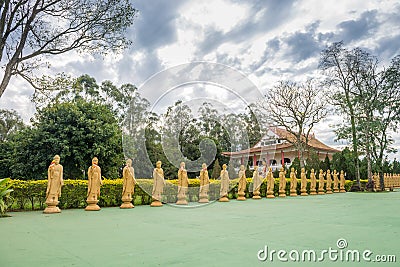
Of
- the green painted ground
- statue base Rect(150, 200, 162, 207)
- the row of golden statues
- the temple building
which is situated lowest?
statue base Rect(150, 200, 162, 207)

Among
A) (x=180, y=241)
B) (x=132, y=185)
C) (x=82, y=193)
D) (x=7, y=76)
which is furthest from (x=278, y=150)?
(x=180, y=241)

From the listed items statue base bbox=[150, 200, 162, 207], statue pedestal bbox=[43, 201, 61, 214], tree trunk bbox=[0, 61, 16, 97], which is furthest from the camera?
statue base bbox=[150, 200, 162, 207]

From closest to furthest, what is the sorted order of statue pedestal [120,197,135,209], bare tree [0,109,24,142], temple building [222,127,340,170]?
statue pedestal [120,197,135,209] → temple building [222,127,340,170] → bare tree [0,109,24,142]

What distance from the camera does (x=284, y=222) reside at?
5.55 metres

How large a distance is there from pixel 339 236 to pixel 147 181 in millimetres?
7414

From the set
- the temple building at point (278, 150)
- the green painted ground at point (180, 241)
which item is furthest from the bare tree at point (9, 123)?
the green painted ground at point (180, 241)

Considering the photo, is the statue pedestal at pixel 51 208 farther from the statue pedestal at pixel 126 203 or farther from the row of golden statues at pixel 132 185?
the statue pedestal at pixel 126 203

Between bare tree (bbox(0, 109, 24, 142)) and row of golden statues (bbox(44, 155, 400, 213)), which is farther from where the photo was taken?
bare tree (bbox(0, 109, 24, 142))

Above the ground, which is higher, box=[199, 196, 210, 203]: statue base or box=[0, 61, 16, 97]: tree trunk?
box=[0, 61, 16, 97]: tree trunk

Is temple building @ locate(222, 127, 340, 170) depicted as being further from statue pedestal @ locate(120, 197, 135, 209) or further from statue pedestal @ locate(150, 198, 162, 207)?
statue pedestal @ locate(120, 197, 135, 209)

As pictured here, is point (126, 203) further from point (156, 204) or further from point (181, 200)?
point (181, 200)

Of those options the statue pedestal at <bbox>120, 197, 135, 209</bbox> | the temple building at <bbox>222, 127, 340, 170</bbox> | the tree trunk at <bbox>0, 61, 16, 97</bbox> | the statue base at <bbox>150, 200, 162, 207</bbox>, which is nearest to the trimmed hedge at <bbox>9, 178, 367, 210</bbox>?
the statue pedestal at <bbox>120, 197, 135, 209</bbox>

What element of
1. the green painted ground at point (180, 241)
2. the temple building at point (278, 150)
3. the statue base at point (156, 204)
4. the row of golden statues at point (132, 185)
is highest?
the temple building at point (278, 150)

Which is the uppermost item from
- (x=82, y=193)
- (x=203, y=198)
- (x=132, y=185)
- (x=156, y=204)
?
(x=132, y=185)
